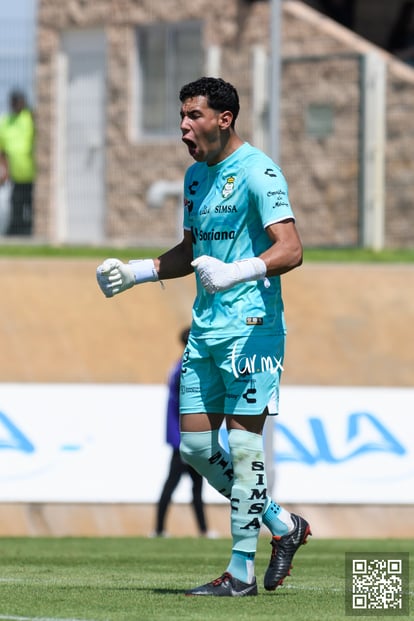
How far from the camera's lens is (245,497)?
7734mm

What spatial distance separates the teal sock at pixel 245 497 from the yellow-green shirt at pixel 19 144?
738 inches

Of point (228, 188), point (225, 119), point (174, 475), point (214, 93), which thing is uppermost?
point (214, 93)

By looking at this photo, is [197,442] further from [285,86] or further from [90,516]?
[285,86]

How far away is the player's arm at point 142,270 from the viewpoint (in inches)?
313

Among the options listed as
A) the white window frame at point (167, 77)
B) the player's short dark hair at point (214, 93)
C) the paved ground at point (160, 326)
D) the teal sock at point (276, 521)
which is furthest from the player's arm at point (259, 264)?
the white window frame at point (167, 77)

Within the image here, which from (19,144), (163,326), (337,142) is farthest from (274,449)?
(19,144)

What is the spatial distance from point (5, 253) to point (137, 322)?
3.44m

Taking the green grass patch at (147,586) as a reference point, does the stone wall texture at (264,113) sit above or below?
above

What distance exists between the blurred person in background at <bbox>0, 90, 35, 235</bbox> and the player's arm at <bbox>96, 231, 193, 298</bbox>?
17583 millimetres

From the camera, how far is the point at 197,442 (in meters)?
7.81

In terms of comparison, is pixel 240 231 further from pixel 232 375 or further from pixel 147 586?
pixel 147 586

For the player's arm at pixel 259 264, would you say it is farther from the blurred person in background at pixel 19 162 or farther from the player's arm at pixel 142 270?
the blurred person in background at pixel 19 162

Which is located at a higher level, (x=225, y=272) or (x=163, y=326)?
(x=225, y=272)

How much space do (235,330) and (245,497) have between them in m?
0.77
